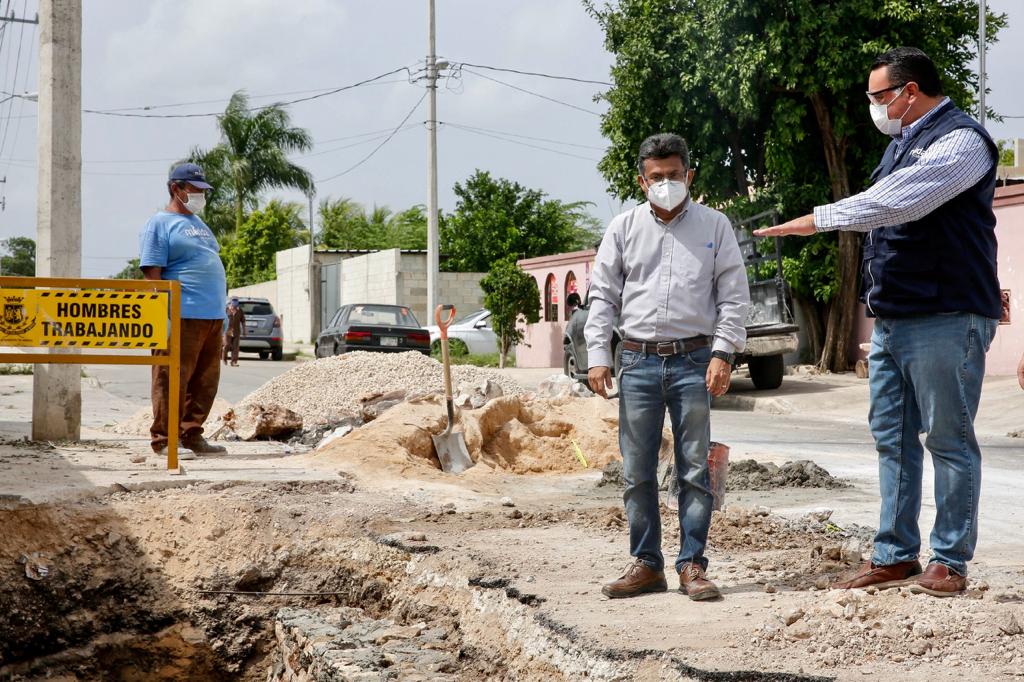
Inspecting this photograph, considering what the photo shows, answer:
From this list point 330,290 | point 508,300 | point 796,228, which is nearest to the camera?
point 796,228

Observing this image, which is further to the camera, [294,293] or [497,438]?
[294,293]

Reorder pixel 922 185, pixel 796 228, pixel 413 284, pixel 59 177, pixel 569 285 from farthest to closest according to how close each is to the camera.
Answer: pixel 413 284
pixel 569 285
pixel 59 177
pixel 796 228
pixel 922 185

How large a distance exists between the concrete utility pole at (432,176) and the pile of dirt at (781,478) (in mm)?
18242

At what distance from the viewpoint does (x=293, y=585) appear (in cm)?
565

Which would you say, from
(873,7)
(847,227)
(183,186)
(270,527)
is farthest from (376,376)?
(873,7)

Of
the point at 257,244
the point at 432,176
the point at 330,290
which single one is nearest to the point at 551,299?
the point at 432,176

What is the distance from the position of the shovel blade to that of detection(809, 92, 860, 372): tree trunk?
37.1 ft

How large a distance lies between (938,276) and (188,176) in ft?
18.5

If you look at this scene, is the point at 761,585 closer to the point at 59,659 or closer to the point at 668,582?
the point at 668,582

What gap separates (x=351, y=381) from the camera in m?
12.2

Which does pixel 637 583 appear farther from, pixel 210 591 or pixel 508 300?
pixel 508 300

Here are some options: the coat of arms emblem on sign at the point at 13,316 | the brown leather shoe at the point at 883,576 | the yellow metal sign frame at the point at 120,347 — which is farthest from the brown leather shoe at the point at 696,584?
the coat of arms emblem on sign at the point at 13,316

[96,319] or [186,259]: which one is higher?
[186,259]

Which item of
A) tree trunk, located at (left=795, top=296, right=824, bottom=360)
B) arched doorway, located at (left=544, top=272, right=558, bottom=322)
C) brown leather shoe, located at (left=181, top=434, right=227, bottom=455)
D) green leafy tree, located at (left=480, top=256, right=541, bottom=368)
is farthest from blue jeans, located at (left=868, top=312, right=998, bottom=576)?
arched doorway, located at (left=544, top=272, right=558, bottom=322)
